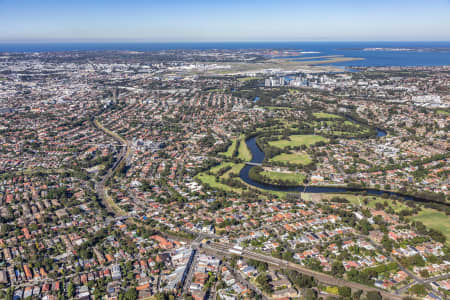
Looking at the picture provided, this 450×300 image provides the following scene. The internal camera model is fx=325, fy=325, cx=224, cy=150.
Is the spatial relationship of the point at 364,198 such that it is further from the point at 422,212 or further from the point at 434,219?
the point at 434,219

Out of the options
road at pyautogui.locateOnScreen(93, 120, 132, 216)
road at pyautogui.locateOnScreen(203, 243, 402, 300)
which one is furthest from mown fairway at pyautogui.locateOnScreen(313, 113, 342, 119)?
road at pyautogui.locateOnScreen(203, 243, 402, 300)

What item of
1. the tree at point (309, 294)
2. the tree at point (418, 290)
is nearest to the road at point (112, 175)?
the tree at point (309, 294)

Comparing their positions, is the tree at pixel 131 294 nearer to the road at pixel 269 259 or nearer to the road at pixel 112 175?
the road at pixel 269 259

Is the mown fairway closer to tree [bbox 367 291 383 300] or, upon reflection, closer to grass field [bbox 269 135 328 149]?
grass field [bbox 269 135 328 149]

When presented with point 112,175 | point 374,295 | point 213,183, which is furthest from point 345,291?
point 112,175

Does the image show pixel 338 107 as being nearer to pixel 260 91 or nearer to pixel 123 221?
pixel 260 91

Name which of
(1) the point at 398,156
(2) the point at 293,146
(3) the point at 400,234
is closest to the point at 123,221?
(3) the point at 400,234
